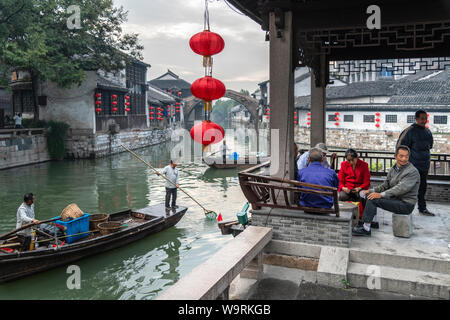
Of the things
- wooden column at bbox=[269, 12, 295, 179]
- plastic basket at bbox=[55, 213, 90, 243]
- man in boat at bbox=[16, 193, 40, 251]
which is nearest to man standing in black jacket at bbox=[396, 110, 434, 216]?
wooden column at bbox=[269, 12, 295, 179]

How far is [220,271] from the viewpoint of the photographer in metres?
4.03

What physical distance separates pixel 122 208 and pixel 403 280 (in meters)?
11.0

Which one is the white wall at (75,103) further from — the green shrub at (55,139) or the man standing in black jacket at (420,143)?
the man standing in black jacket at (420,143)

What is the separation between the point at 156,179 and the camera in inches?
765

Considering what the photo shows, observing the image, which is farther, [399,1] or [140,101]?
[140,101]

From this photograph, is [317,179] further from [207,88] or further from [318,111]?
[318,111]

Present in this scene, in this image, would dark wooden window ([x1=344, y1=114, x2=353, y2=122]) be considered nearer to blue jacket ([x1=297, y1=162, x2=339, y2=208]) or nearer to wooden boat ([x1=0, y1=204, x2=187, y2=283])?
wooden boat ([x1=0, y1=204, x2=187, y2=283])

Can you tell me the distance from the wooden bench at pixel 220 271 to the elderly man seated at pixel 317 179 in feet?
2.26

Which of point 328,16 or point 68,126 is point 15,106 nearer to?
point 68,126

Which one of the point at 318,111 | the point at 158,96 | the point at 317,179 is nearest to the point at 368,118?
the point at 318,111

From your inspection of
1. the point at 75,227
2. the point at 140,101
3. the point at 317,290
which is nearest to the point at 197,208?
the point at 75,227

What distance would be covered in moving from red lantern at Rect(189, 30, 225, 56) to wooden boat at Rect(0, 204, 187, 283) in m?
4.47
